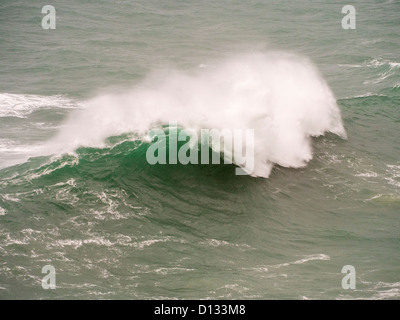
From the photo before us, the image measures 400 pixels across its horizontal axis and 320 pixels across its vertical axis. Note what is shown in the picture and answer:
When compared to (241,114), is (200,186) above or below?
below

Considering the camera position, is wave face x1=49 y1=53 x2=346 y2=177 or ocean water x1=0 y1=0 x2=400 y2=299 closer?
ocean water x1=0 y1=0 x2=400 y2=299

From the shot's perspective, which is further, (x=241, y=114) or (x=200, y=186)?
(x=241, y=114)

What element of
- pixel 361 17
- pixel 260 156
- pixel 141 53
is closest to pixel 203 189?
pixel 260 156

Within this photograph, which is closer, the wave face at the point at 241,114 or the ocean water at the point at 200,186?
the ocean water at the point at 200,186
